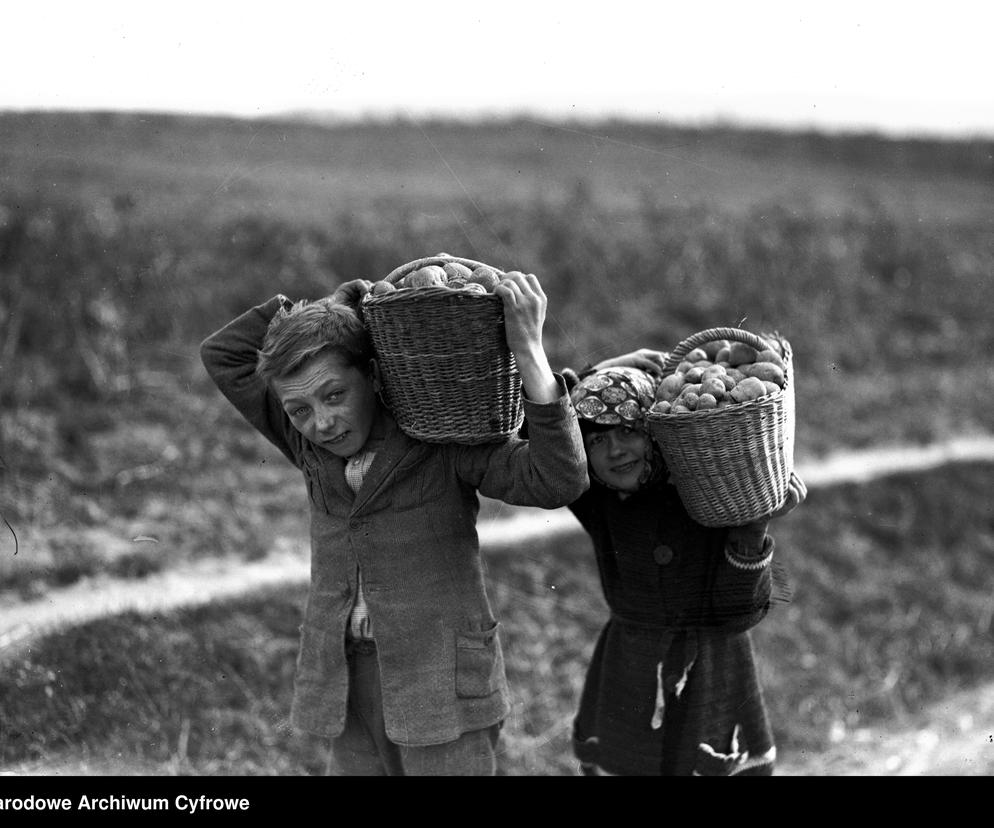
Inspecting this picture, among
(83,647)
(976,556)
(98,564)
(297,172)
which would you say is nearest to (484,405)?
(83,647)

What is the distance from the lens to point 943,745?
529 cm

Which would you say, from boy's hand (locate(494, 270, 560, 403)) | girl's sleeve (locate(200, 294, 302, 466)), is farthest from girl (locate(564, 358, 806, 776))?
girl's sleeve (locate(200, 294, 302, 466))

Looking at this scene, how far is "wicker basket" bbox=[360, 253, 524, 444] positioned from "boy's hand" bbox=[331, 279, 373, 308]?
11 cm

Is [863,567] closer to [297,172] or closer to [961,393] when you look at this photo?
[961,393]

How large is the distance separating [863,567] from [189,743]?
4627 millimetres

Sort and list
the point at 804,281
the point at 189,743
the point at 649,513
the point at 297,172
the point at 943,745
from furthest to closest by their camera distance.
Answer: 1. the point at 804,281
2. the point at 297,172
3. the point at 943,745
4. the point at 189,743
5. the point at 649,513

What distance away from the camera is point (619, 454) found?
9.64 feet

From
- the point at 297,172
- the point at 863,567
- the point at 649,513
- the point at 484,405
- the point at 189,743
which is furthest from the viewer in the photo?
the point at 297,172

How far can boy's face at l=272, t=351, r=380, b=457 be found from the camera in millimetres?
2777

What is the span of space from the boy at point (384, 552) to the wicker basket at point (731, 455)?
28 centimetres

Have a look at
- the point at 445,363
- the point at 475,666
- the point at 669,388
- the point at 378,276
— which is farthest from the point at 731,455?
the point at 378,276

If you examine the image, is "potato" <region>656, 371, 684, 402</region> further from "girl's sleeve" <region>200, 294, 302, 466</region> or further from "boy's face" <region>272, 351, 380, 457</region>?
"girl's sleeve" <region>200, 294, 302, 466</region>

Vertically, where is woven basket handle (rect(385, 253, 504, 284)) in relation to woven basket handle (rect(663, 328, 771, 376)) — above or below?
above

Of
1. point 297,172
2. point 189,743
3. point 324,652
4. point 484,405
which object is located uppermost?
point 297,172
